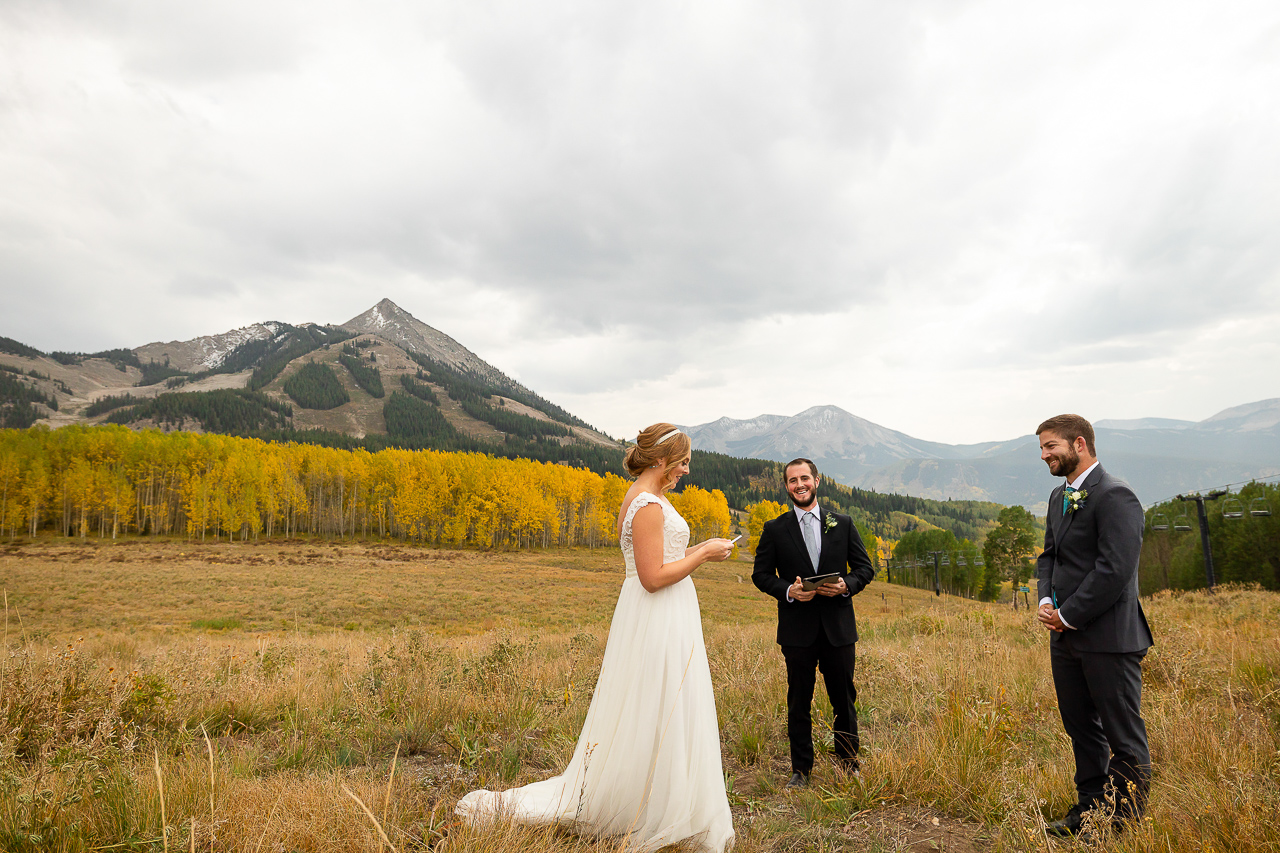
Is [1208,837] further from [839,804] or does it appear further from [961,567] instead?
[961,567]

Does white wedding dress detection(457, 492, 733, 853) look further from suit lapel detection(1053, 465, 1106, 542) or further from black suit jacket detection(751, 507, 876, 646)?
suit lapel detection(1053, 465, 1106, 542)

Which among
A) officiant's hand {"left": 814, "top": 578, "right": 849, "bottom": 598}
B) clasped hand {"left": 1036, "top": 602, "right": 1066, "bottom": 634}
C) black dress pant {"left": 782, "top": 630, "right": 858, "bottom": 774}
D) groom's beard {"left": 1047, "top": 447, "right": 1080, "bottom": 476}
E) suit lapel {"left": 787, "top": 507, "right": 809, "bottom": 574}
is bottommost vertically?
black dress pant {"left": 782, "top": 630, "right": 858, "bottom": 774}

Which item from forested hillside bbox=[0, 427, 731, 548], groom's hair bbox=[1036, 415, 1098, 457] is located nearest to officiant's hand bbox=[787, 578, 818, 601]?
groom's hair bbox=[1036, 415, 1098, 457]

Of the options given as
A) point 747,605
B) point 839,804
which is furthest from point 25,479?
point 839,804

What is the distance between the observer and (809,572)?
512 cm

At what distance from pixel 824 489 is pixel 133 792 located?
204303 millimetres

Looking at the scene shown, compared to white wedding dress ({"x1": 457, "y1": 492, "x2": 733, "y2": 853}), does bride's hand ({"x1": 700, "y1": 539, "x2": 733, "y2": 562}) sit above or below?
above

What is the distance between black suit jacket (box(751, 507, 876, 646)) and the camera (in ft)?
16.2

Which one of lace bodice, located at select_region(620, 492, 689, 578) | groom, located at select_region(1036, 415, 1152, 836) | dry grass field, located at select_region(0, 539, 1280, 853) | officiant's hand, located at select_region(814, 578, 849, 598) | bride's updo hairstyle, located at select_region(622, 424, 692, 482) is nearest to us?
dry grass field, located at select_region(0, 539, 1280, 853)

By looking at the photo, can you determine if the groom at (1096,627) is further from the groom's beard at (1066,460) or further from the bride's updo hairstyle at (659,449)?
the bride's updo hairstyle at (659,449)

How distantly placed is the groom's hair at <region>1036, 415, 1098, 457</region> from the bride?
8.80 feet

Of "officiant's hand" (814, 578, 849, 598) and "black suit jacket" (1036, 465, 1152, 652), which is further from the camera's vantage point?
"officiant's hand" (814, 578, 849, 598)

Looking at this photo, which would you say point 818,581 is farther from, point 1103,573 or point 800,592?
point 1103,573

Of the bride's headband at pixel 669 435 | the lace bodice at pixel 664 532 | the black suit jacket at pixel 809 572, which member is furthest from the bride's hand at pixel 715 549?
the black suit jacket at pixel 809 572
